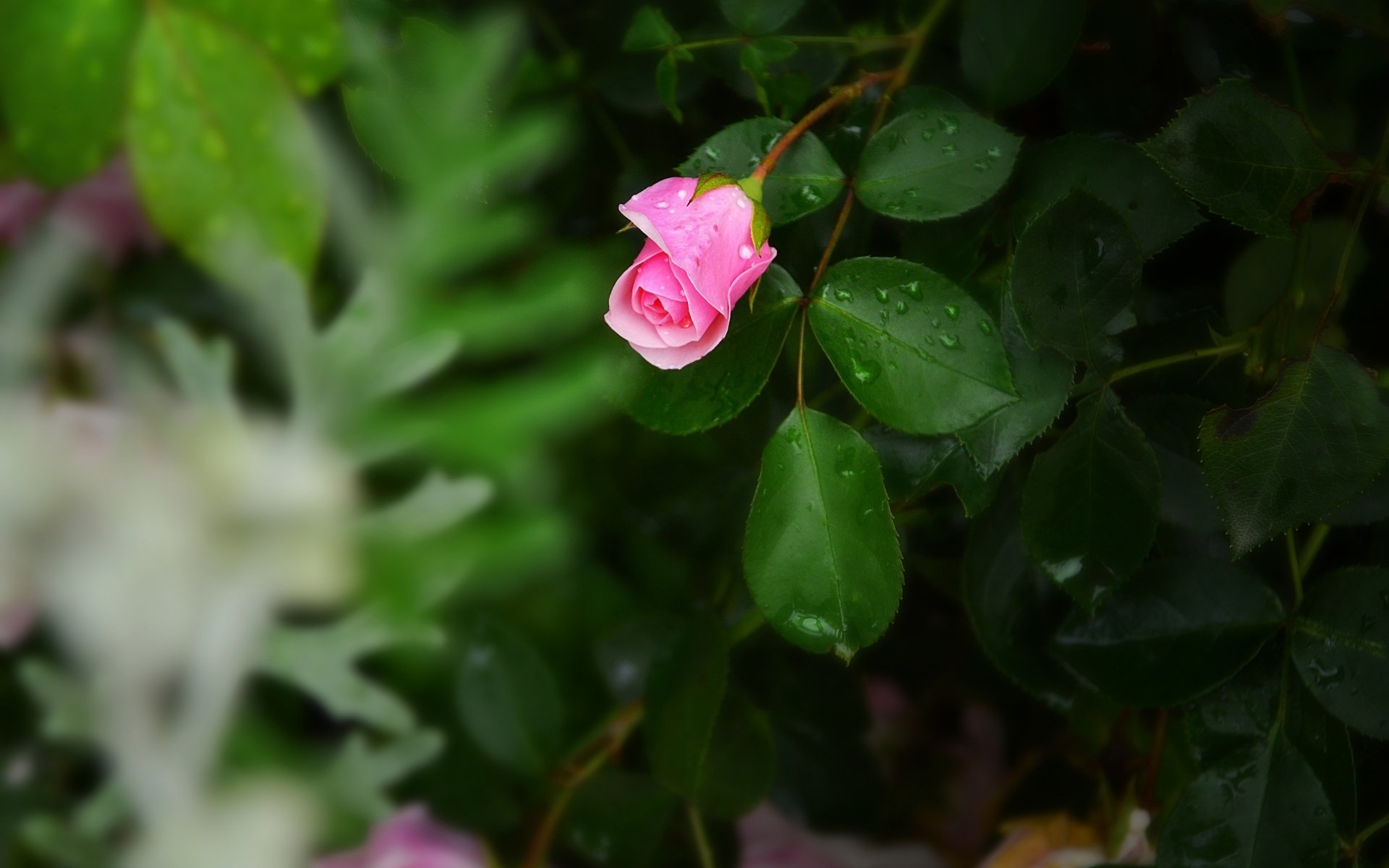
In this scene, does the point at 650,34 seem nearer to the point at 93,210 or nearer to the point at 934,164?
the point at 934,164

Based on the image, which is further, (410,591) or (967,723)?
(967,723)

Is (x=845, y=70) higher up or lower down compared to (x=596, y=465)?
higher up

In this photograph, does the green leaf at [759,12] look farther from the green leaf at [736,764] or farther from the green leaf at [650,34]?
the green leaf at [736,764]

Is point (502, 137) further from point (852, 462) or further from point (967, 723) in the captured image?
point (967, 723)

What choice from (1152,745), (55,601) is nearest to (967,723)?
(1152,745)

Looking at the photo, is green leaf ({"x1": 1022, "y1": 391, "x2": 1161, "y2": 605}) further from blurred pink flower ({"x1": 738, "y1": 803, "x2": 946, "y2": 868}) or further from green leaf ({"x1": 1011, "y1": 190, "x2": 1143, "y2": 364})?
blurred pink flower ({"x1": 738, "y1": 803, "x2": 946, "y2": 868})

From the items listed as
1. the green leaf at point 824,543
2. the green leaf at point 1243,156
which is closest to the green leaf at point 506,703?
the green leaf at point 824,543

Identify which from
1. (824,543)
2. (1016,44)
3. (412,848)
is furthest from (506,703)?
(1016,44)
